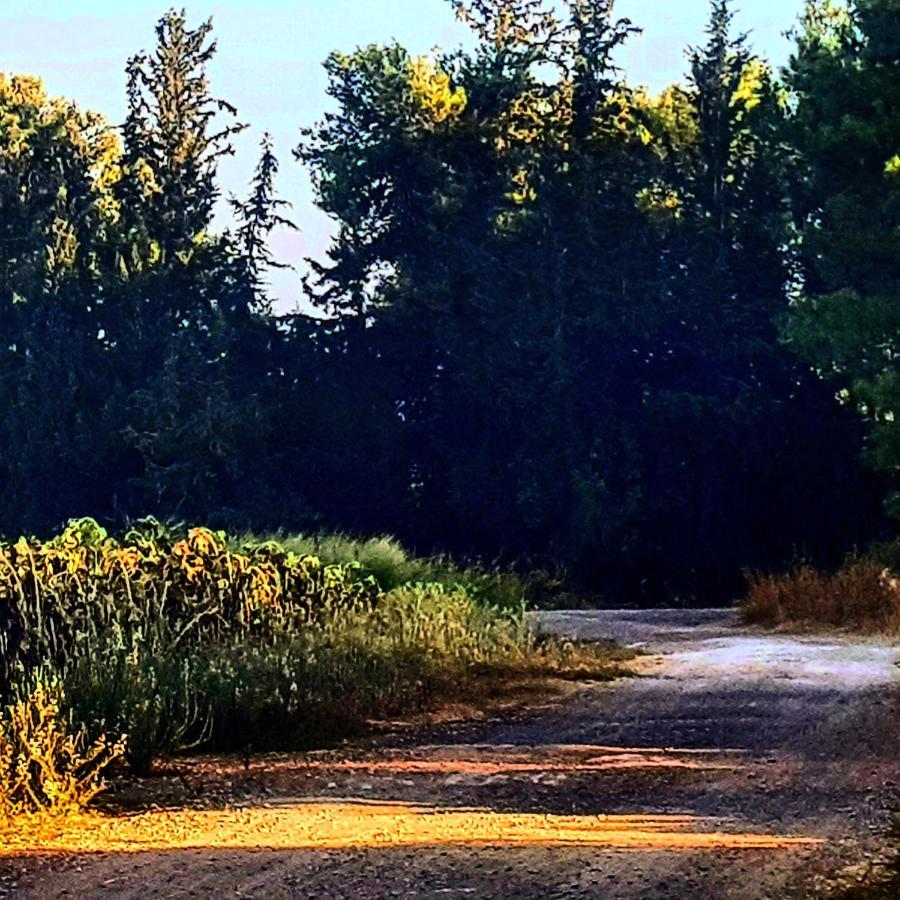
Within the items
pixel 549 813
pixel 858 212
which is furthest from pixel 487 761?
pixel 858 212

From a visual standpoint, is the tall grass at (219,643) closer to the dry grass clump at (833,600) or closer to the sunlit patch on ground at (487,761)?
the sunlit patch on ground at (487,761)

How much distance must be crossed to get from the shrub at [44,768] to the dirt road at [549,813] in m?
0.33

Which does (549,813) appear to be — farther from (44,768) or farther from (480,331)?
(480,331)

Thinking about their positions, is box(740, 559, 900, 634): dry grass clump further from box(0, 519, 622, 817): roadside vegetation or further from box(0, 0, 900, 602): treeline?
box(0, 0, 900, 602): treeline

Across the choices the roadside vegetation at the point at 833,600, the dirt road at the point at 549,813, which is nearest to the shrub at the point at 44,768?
the dirt road at the point at 549,813

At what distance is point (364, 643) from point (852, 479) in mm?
22287

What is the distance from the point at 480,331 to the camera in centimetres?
3578

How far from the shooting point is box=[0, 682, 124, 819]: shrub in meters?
6.70

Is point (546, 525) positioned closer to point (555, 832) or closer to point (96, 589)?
point (96, 589)

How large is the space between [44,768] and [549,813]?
2080 millimetres

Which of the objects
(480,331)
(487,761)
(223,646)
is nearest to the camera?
(487,761)

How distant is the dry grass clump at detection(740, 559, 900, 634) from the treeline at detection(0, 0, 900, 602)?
37.4 ft

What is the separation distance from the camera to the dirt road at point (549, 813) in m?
5.55

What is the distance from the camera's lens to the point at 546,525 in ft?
112
